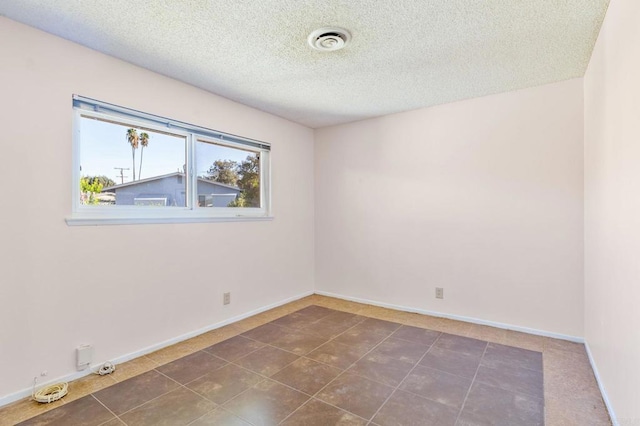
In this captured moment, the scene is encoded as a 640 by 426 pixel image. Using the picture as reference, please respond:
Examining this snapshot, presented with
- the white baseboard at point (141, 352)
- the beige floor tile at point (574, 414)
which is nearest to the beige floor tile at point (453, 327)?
the beige floor tile at point (574, 414)

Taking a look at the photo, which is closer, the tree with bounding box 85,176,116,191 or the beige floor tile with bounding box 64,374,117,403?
the beige floor tile with bounding box 64,374,117,403

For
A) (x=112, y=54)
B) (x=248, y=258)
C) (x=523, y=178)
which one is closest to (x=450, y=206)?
(x=523, y=178)

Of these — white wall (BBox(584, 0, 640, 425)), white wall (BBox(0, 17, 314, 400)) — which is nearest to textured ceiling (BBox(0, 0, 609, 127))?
white wall (BBox(0, 17, 314, 400))

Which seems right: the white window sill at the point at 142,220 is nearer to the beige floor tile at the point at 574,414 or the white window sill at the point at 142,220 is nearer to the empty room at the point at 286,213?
the empty room at the point at 286,213

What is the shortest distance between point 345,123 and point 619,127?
9.56 ft

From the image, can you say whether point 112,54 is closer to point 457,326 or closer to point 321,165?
point 321,165

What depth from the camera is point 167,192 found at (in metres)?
2.82

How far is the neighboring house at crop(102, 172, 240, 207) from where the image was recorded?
99.8 inches

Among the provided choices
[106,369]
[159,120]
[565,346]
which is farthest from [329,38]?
[565,346]

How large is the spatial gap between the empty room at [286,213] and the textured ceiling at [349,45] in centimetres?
2

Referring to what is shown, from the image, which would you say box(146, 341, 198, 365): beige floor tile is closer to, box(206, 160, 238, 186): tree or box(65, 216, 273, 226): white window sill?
box(65, 216, 273, 226): white window sill

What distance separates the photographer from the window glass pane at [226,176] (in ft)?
10.2

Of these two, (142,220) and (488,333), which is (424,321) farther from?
(142,220)

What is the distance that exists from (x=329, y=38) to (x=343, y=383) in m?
2.34
